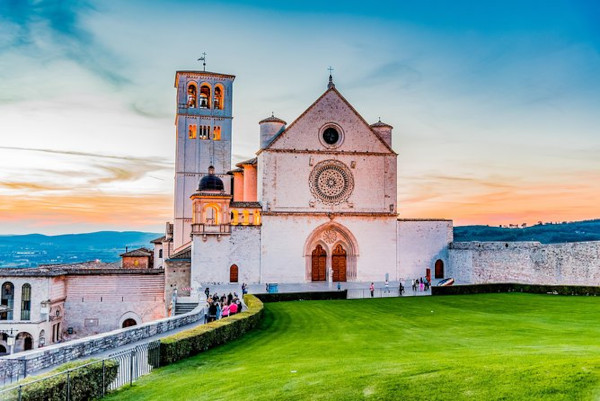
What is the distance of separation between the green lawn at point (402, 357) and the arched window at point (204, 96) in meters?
31.2

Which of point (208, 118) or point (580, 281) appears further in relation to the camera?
point (208, 118)

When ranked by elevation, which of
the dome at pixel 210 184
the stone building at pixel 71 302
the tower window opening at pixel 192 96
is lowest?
the stone building at pixel 71 302

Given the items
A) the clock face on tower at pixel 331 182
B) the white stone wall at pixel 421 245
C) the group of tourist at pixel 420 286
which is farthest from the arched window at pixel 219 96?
the group of tourist at pixel 420 286

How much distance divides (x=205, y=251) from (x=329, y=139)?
13.6 meters

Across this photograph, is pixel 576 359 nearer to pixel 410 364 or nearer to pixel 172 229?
pixel 410 364

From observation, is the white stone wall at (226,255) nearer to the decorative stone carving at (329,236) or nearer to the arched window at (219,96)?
the decorative stone carving at (329,236)

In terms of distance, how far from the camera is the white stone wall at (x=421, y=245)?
4500 cm

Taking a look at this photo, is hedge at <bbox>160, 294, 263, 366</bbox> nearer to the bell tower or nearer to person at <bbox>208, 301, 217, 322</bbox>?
person at <bbox>208, 301, 217, 322</bbox>

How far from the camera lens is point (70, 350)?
1373cm

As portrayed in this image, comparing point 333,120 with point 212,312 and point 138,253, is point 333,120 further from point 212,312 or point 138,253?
point 138,253

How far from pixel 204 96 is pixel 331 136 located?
57.0 feet

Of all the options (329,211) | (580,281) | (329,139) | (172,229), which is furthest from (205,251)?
(580,281)

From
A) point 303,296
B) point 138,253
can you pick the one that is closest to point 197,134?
point 138,253

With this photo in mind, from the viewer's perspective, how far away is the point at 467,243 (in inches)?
1737
